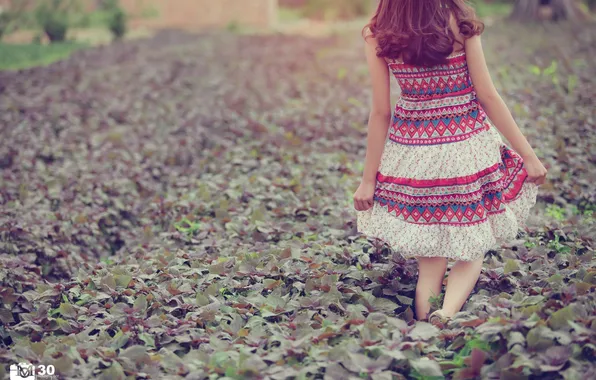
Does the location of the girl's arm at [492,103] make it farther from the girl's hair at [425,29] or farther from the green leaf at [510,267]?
the green leaf at [510,267]

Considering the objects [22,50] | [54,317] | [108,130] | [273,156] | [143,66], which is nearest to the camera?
[54,317]

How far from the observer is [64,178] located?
5055 mm

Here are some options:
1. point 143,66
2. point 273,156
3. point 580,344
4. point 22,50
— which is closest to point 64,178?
point 273,156

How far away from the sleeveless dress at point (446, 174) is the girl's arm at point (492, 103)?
4 cm

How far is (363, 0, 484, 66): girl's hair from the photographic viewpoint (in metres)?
2.69

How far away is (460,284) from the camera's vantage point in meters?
2.83

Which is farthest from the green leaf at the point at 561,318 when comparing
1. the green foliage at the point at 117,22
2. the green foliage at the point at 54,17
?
the green foliage at the point at 117,22

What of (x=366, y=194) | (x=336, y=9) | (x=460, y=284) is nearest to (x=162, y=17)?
(x=336, y=9)

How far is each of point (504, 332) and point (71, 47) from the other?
10.9m

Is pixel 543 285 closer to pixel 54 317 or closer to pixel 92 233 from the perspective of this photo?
pixel 54 317

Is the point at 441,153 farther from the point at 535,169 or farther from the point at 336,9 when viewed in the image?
the point at 336,9

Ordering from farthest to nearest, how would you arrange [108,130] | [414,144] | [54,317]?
[108,130] → [54,317] → [414,144]

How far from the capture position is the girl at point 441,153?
2.73 m

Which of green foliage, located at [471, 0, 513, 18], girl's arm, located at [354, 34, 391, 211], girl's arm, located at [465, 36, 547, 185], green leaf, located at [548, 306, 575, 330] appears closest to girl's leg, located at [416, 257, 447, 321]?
girl's arm, located at [354, 34, 391, 211]
